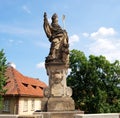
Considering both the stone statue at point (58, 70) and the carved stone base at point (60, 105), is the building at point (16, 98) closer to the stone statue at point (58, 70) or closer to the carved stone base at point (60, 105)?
the stone statue at point (58, 70)

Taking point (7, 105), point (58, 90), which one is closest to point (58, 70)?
point (58, 90)

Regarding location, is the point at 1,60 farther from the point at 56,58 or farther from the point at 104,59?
the point at 104,59

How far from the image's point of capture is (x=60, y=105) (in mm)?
13820

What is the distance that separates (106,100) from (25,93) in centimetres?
1146

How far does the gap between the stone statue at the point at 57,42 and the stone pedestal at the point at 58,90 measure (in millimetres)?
337

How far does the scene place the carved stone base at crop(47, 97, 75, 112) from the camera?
1377 centimetres

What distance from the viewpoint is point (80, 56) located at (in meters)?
39.9

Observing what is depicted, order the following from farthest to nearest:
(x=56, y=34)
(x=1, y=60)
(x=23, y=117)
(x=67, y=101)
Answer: (x=1, y=60) → (x=56, y=34) → (x=67, y=101) → (x=23, y=117)

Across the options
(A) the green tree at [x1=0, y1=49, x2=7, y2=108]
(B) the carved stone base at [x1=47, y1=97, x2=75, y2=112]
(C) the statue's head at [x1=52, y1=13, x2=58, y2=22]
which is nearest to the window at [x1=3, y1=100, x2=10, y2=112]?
(A) the green tree at [x1=0, y1=49, x2=7, y2=108]

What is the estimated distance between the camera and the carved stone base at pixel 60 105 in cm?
1377

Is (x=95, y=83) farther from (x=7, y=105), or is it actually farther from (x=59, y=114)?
(x=59, y=114)

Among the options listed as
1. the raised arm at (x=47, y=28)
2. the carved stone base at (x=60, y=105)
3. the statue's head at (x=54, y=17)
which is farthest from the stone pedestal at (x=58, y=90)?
the statue's head at (x=54, y=17)

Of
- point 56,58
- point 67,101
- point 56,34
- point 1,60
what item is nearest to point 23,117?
point 67,101

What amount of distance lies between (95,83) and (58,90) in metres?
24.0
